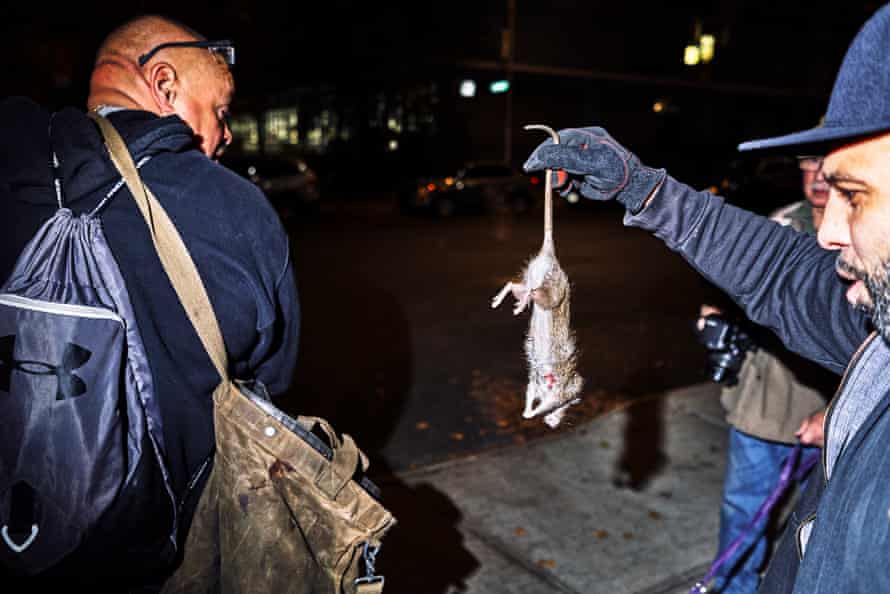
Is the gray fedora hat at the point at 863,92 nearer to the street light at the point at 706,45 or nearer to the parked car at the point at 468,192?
the parked car at the point at 468,192

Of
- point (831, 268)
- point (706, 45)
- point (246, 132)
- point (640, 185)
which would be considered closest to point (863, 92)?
point (640, 185)

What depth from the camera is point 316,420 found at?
73.3 inches

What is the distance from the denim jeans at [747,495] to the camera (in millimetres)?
3211

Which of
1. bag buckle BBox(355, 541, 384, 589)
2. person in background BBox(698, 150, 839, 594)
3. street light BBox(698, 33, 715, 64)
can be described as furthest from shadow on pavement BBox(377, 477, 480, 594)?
street light BBox(698, 33, 715, 64)

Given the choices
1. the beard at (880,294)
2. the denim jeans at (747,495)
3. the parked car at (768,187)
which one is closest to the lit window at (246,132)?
the parked car at (768,187)

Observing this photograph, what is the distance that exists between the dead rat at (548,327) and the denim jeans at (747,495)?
1.71 meters

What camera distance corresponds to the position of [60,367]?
4.66 ft

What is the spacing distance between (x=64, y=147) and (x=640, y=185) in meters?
1.48

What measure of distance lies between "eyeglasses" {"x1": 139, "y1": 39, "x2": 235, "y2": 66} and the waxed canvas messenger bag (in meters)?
0.35

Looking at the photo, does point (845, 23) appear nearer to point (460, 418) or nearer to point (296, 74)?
point (296, 74)

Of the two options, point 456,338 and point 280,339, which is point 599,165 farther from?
point 456,338

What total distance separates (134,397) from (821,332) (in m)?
1.82

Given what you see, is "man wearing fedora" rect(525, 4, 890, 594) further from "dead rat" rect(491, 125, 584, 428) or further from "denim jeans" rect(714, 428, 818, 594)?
"denim jeans" rect(714, 428, 818, 594)

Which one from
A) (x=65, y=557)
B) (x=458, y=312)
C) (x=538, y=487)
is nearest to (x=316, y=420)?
(x=65, y=557)
